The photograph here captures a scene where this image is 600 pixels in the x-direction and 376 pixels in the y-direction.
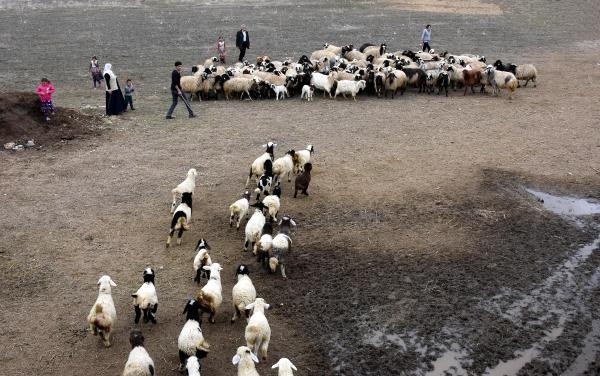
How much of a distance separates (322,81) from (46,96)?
8.30 m

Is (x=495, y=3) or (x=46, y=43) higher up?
(x=495, y=3)

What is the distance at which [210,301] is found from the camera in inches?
303

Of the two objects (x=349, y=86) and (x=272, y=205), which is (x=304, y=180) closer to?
(x=272, y=205)

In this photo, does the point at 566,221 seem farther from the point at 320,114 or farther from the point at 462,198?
the point at 320,114

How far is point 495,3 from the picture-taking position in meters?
37.9

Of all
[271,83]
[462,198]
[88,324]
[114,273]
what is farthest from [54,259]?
[271,83]

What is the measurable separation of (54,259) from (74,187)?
297 centimetres

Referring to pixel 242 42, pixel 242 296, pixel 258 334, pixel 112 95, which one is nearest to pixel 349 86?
pixel 242 42

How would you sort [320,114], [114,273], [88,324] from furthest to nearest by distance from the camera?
[320,114] < [114,273] < [88,324]

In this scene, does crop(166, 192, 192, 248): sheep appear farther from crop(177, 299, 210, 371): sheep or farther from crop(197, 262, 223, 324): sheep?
crop(177, 299, 210, 371): sheep

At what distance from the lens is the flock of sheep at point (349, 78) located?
18.5 metres

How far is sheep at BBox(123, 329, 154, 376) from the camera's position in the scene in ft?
21.1

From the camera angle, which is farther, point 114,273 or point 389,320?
point 114,273

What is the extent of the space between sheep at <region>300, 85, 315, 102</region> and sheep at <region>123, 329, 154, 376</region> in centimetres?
1289
